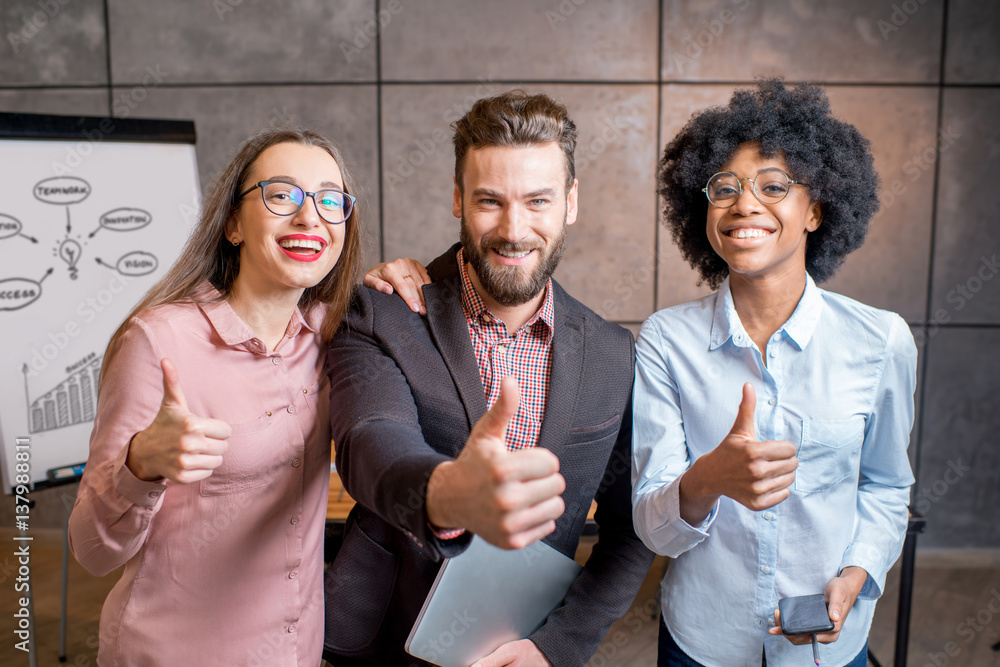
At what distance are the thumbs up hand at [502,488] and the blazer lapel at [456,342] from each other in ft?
1.54

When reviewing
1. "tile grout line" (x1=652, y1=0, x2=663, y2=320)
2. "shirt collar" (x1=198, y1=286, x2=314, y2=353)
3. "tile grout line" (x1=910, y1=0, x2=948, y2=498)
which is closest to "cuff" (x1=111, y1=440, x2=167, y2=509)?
"shirt collar" (x1=198, y1=286, x2=314, y2=353)

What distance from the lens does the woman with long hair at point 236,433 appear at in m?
1.21

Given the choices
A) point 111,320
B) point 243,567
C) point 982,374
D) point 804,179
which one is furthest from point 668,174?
point 982,374

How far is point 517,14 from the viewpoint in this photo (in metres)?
3.51

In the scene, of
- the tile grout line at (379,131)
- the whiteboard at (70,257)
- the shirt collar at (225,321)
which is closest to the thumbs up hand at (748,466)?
the shirt collar at (225,321)

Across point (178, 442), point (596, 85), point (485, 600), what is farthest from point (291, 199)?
point (596, 85)

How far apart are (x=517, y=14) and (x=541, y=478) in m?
3.30

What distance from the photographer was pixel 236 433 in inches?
49.7

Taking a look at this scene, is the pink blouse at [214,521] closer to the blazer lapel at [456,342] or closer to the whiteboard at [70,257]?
the blazer lapel at [456,342]

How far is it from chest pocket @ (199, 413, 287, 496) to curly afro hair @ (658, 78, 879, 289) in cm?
112

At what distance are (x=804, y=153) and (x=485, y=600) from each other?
1.18 metres

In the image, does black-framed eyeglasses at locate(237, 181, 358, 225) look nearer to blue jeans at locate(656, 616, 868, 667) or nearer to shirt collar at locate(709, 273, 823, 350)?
shirt collar at locate(709, 273, 823, 350)

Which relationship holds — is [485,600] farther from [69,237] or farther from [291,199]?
[69,237]

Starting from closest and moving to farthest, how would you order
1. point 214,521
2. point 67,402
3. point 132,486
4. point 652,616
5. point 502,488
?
1. point 502,488
2. point 132,486
3. point 214,521
4. point 67,402
5. point 652,616
